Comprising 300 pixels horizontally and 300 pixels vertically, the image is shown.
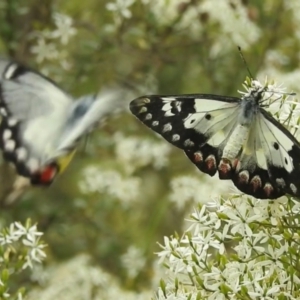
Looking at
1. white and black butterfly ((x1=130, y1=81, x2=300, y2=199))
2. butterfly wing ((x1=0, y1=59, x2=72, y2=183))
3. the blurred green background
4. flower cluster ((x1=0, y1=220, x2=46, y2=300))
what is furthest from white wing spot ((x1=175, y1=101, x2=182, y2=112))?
the blurred green background

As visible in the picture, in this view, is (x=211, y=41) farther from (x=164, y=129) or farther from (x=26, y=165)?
(x=164, y=129)

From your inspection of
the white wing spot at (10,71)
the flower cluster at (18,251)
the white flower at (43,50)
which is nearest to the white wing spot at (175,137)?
the flower cluster at (18,251)

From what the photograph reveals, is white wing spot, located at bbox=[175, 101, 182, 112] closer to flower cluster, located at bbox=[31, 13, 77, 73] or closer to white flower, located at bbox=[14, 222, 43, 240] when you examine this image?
white flower, located at bbox=[14, 222, 43, 240]

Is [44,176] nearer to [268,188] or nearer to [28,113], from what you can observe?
[28,113]

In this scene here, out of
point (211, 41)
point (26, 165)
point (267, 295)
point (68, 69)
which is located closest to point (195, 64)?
point (211, 41)

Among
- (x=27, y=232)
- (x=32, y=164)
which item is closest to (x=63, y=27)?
(x=32, y=164)

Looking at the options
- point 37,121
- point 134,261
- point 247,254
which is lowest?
point 134,261

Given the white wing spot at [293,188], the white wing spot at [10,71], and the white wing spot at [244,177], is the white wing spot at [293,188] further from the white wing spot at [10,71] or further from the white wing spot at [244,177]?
the white wing spot at [10,71]
